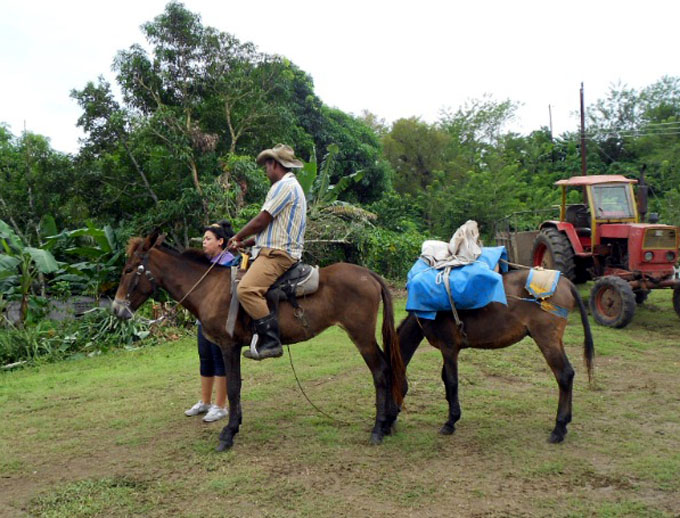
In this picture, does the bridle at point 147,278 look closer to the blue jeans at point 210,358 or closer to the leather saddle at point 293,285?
the blue jeans at point 210,358

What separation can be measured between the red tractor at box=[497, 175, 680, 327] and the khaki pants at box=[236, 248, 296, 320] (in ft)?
23.0

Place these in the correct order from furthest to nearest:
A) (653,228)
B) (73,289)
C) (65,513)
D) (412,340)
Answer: (73,289) → (653,228) → (412,340) → (65,513)

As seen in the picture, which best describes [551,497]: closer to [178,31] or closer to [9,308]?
[9,308]

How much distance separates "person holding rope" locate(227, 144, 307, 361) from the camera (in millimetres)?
4871

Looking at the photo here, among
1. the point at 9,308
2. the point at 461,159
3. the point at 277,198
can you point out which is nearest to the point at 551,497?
the point at 277,198

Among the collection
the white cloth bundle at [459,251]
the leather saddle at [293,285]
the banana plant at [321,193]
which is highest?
the banana plant at [321,193]

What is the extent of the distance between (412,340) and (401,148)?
24092 mm

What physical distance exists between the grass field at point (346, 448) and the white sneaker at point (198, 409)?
0.09 meters

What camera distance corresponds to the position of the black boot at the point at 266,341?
192 inches

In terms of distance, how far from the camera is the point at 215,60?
557 inches

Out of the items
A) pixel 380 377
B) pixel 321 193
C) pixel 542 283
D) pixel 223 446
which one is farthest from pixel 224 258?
pixel 321 193

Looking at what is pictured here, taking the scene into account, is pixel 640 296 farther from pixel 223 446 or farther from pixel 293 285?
pixel 223 446

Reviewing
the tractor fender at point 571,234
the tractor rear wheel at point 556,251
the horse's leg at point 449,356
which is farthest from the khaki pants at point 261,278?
the tractor fender at point 571,234

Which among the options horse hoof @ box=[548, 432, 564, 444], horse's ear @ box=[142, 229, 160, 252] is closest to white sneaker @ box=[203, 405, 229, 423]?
horse's ear @ box=[142, 229, 160, 252]
